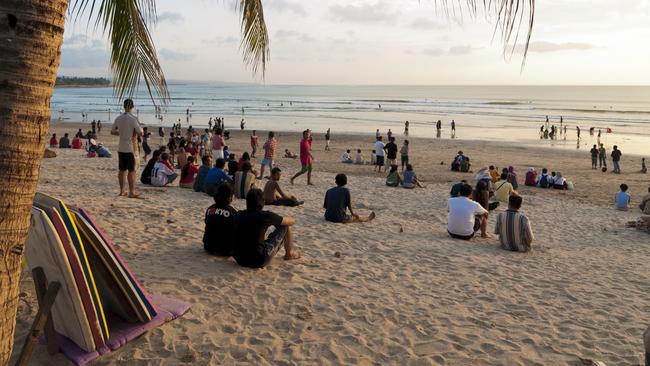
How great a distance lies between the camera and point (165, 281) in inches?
200

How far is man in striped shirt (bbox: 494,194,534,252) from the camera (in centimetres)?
750

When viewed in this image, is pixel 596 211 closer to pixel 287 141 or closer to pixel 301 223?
pixel 301 223

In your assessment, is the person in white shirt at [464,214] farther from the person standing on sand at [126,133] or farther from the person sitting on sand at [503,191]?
the person standing on sand at [126,133]

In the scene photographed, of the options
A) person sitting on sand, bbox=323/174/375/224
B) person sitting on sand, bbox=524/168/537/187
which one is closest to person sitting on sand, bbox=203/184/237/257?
person sitting on sand, bbox=323/174/375/224

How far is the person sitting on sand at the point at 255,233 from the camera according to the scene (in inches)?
210

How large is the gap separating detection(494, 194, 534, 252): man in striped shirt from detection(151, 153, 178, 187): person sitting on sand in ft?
25.4

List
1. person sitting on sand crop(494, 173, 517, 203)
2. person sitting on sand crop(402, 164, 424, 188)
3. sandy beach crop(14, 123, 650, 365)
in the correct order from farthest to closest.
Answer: person sitting on sand crop(402, 164, 424, 188), person sitting on sand crop(494, 173, 517, 203), sandy beach crop(14, 123, 650, 365)

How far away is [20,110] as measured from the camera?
6.58ft

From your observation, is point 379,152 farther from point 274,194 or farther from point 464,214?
point 464,214

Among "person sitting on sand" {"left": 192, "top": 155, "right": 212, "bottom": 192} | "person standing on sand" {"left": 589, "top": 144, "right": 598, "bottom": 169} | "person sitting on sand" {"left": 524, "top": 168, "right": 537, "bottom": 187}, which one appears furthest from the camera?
"person standing on sand" {"left": 589, "top": 144, "right": 598, "bottom": 169}

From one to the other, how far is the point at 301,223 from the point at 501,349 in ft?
16.3

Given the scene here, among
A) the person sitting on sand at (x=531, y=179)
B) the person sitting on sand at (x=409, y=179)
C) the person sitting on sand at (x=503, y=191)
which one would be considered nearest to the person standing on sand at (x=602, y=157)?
the person sitting on sand at (x=531, y=179)

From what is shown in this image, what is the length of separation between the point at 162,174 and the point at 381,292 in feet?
26.3

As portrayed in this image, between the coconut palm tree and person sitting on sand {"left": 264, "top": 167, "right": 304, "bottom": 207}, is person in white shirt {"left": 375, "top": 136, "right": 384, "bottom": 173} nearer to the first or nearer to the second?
person sitting on sand {"left": 264, "top": 167, "right": 304, "bottom": 207}
